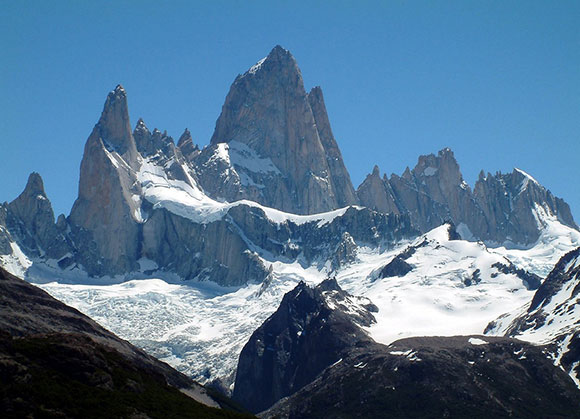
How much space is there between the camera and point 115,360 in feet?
466

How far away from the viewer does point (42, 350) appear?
420ft

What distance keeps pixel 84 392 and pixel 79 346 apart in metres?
10.2

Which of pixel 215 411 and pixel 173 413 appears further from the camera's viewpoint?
pixel 215 411

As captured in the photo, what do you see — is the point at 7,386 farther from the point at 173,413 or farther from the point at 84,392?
the point at 173,413

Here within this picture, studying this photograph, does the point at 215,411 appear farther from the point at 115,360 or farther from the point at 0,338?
the point at 0,338

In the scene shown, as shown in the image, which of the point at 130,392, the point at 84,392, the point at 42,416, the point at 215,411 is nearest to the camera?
the point at 42,416

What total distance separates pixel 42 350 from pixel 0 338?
5.38m

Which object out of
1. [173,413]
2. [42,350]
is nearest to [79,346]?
[42,350]

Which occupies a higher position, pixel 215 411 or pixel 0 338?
pixel 0 338

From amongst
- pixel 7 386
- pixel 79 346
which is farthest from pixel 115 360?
pixel 7 386

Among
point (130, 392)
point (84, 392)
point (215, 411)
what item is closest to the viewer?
point (84, 392)

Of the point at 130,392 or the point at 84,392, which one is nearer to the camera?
the point at 84,392

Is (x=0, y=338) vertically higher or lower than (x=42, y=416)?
higher

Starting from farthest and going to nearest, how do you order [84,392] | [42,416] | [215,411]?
[215,411], [84,392], [42,416]
